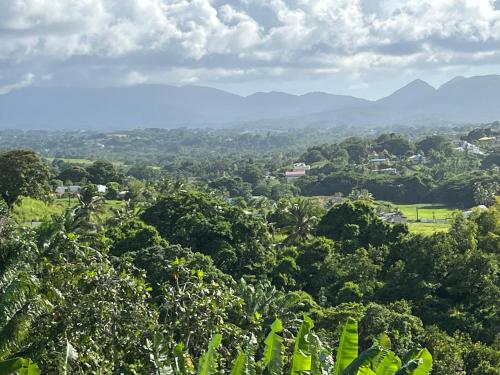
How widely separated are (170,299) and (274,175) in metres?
103

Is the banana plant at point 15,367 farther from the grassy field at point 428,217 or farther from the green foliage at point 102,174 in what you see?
the green foliage at point 102,174

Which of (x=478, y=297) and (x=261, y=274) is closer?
(x=478, y=297)

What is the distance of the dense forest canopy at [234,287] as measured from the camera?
11.6 meters

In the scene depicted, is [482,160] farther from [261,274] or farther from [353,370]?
[353,370]

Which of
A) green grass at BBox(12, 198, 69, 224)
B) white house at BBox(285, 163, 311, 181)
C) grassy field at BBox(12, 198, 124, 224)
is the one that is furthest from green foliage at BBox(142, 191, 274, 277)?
white house at BBox(285, 163, 311, 181)

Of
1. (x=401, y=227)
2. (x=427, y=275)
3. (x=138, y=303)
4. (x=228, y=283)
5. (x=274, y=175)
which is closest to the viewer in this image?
(x=138, y=303)

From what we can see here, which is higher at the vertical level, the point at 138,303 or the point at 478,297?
the point at 138,303

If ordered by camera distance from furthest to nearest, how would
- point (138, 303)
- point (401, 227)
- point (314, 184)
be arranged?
1. point (314, 184)
2. point (401, 227)
3. point (138, 303)

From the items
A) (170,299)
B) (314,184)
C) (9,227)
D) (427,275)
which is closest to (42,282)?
(9,227)

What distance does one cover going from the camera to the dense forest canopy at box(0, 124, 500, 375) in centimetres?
1163

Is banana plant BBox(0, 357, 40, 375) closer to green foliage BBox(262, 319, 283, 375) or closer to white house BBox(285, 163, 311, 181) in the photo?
green foliage BBox(262, 319, 283, 375)

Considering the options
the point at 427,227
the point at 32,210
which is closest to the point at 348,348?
the point at 32,210

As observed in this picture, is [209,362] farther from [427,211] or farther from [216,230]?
[427,211]

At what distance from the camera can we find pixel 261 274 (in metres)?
30.6
